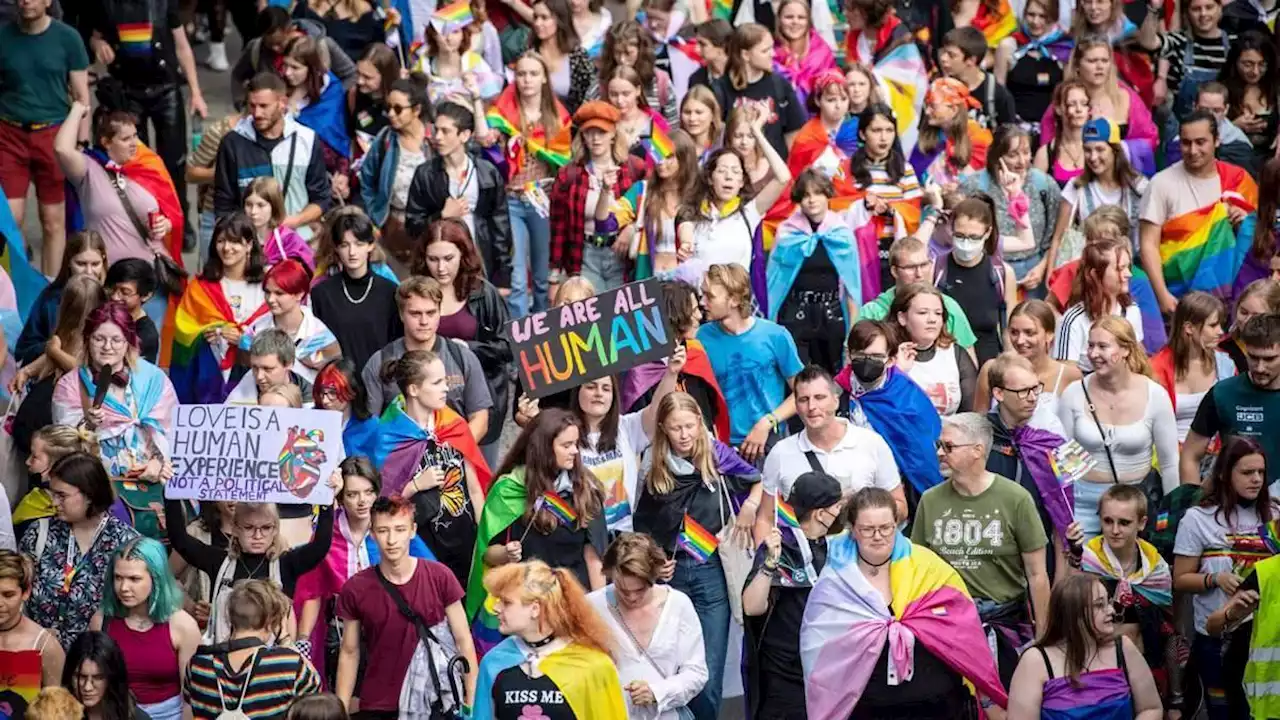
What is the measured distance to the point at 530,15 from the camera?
15.8m

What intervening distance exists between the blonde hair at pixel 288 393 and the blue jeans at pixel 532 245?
127 inches

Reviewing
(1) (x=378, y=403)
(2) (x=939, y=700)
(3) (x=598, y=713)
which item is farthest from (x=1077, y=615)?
(1) (x=378, y=403)

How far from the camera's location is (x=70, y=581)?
9.62 meters

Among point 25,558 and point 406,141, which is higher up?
point 406,141

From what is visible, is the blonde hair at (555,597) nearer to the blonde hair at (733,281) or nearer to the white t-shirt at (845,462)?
the white t-shirt at (845,462)

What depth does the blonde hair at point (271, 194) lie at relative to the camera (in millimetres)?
12391

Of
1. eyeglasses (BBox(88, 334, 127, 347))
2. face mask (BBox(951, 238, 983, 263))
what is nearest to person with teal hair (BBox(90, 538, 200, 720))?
eyeglasses (BBox(88, 334, 127, 347))

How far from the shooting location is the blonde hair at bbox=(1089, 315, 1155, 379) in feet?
34.0

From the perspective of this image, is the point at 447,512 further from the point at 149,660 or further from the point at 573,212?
the point at 573,212

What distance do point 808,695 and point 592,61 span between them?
7.29 meters

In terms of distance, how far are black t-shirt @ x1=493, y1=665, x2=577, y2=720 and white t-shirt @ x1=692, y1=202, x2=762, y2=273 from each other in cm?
456

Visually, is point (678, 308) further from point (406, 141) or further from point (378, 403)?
point (406, 141)

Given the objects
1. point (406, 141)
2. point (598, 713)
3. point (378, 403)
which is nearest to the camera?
point (598, 713)

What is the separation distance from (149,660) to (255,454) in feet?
3.38
